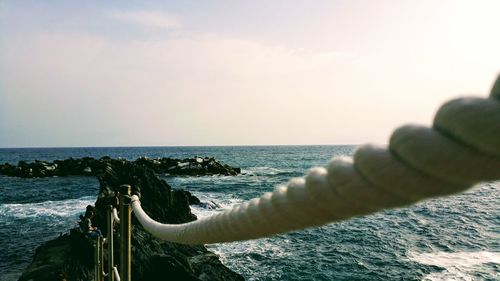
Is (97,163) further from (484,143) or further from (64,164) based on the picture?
(484,143)

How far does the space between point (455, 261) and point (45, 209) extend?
28.8 m

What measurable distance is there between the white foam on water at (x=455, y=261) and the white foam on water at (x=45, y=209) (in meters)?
23.6

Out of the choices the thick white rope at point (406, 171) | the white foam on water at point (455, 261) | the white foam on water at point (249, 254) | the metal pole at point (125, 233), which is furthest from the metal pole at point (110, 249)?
the white foam on water at point (455, 261)

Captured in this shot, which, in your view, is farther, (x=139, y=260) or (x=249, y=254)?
(x=249, y=254)

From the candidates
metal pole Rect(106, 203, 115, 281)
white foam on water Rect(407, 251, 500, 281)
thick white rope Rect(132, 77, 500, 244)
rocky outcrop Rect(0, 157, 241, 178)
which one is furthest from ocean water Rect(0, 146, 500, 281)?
rocky outcrop Rect(0, 157, 241, 178)

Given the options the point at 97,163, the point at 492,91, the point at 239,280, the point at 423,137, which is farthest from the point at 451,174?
the point at 97,163

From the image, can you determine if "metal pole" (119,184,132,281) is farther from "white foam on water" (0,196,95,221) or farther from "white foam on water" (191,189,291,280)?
"white foam on water" (0,196,95,221)

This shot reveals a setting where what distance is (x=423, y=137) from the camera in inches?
40.4

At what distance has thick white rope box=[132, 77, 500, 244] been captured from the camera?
945 mm

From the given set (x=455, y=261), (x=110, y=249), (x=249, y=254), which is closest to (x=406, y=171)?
(x=110, y=249)

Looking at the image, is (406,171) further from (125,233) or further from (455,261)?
(455,261)

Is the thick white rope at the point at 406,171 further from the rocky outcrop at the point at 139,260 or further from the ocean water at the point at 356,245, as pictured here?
the ocean water at the point at 356,245

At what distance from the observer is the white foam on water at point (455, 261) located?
1602cm

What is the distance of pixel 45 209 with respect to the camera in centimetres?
3114
